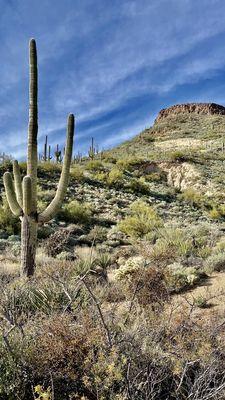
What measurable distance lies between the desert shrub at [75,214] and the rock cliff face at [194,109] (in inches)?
2974

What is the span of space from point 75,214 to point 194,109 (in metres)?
79.9

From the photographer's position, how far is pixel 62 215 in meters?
20.1

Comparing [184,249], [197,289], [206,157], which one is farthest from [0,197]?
[206,157]

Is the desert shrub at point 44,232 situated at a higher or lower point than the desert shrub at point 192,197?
lower

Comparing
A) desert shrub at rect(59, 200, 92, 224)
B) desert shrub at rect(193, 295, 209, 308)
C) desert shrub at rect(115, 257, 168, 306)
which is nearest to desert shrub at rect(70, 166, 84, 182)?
desert shrub at rect(59, 200, 92, 224)

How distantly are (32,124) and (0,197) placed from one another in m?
13.4

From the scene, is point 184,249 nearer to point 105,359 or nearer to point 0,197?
point 105,359

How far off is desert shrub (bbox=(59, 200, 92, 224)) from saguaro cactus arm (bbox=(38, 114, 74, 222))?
10.7 m

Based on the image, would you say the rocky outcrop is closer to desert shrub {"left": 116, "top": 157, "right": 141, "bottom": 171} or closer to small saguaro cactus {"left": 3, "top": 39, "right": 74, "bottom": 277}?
desert shrub {"left": 116, "top": 157, "right": 141, "bottom": 171}

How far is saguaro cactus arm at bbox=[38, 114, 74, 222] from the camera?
8.92 metres

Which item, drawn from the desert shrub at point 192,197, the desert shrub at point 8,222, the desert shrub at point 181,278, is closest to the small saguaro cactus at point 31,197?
the desert shrub at point 181,278

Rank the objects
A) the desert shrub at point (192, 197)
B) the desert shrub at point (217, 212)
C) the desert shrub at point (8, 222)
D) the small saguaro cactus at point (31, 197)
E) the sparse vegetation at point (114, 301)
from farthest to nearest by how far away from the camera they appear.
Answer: the desert shrub at point (192, 197)
the desert shrub at point (217, 212)
the desert shrub at point (8, 222)
the small saguaro cactus at point (31, 197)
the sparse vegetation at point (114, 301)

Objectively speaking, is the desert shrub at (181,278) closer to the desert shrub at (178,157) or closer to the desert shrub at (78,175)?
the desert shrub at (78,175)

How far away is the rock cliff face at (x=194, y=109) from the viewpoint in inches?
3597
